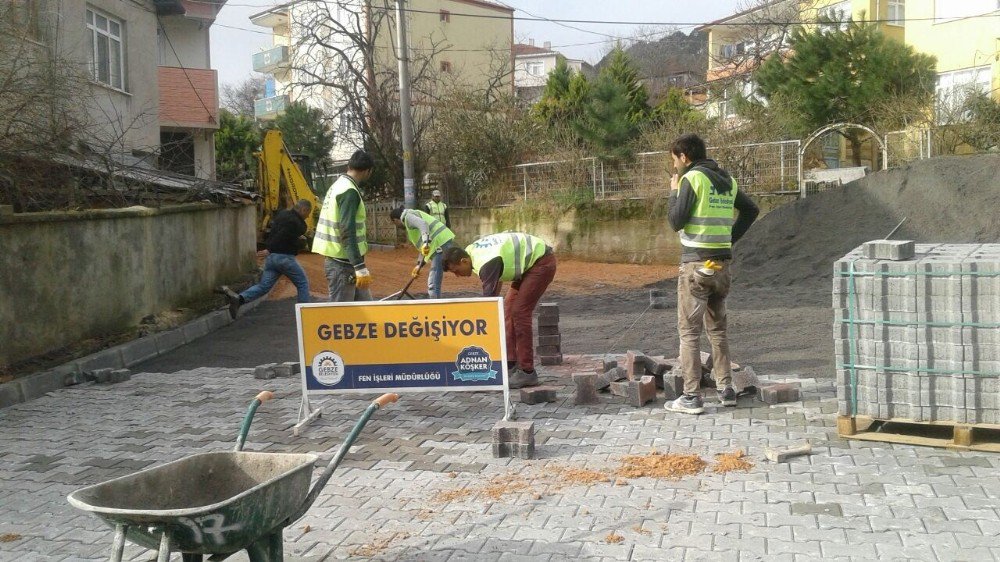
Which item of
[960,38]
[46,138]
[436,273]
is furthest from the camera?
[960,38]

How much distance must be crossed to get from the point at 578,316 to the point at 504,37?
127 ft

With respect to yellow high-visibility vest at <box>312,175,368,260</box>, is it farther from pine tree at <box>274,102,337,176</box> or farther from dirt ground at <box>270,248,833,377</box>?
pine tree at <box>274,102,337,176</box>

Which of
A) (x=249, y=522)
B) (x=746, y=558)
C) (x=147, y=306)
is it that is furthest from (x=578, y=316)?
(x=249, y=522)

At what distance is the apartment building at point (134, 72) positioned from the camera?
13148 millimetres

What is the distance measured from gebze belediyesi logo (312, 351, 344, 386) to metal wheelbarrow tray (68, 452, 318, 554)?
2849 millimetres

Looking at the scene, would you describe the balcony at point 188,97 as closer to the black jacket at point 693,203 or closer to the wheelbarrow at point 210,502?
the black jacket at point 693,203

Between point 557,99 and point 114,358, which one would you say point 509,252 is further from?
point 557,99

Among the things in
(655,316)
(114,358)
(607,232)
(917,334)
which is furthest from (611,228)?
(917,334)

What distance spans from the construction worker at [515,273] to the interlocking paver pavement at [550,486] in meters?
0.42

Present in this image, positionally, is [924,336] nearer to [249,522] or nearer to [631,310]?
[249,522]

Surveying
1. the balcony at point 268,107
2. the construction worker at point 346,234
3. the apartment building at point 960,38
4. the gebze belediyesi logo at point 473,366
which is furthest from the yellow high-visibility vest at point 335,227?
the balcony at point 268,107

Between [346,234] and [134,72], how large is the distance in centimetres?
1500

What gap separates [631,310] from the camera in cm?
1395

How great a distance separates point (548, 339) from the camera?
30.9 ft
